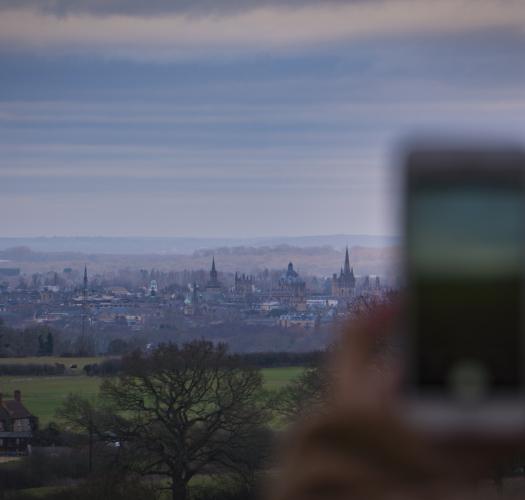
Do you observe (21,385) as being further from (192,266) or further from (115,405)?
(192,266)

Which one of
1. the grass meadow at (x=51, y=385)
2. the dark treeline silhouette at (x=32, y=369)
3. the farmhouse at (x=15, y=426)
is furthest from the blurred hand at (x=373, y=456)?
the dark treeline silhouette at (x=32, y=369)

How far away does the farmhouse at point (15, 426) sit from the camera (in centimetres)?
2639

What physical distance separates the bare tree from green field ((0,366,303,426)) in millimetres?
1043

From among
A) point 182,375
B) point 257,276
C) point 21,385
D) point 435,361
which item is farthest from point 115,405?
point 435,361

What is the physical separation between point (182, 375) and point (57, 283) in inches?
519


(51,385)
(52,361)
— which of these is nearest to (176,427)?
(51,385)

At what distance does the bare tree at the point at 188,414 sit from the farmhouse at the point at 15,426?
7.53ft

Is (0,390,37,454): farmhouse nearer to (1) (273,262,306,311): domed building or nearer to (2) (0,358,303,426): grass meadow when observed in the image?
(2) (0,358,303,426): grass meadow

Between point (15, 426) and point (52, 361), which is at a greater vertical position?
point (52, 361)

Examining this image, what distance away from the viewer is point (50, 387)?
29938 mm

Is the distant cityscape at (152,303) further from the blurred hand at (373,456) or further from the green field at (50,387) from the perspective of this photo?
the blurred hand at (373,456)

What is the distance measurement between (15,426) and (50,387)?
10.1ft

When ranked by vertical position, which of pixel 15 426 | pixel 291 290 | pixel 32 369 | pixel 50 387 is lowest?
pixel 15 426

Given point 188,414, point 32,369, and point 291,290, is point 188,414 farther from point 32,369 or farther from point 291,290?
point 32,369
